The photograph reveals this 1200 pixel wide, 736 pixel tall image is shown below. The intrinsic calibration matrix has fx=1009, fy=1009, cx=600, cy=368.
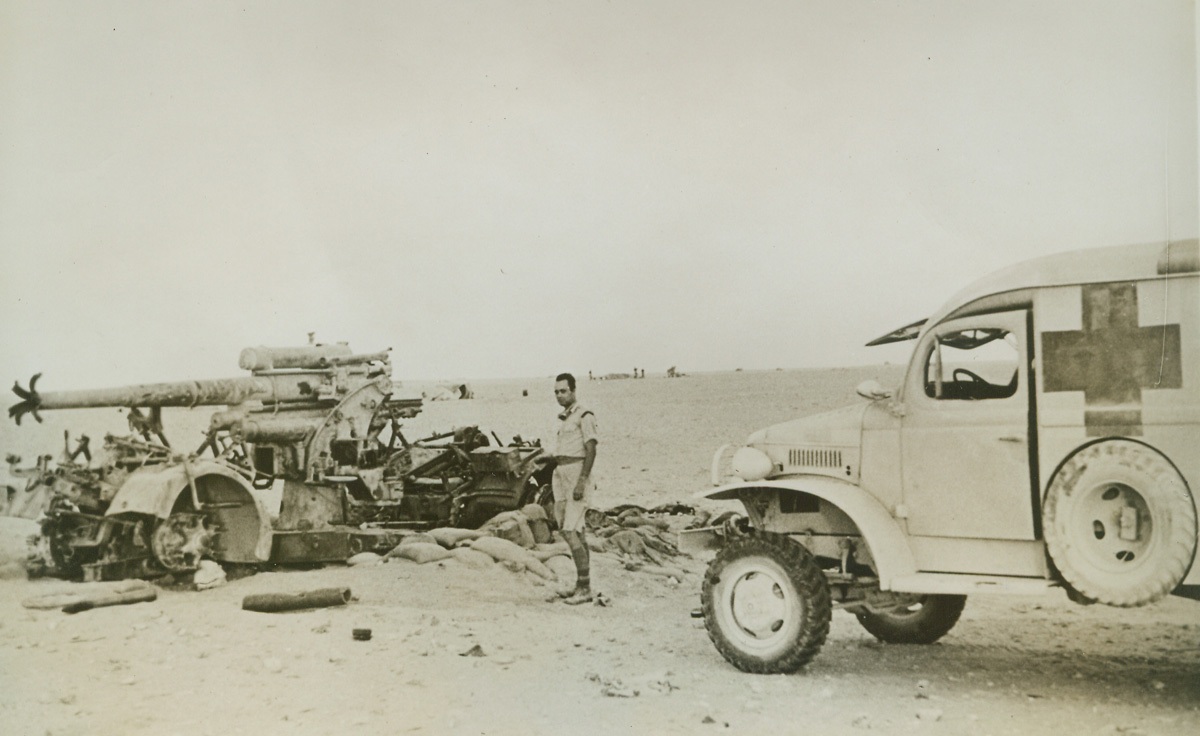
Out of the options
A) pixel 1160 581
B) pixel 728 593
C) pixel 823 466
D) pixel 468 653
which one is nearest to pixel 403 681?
pixel 468 653

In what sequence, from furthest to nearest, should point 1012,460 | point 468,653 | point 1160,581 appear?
point 468,653
point 1012,460
point 1160,581

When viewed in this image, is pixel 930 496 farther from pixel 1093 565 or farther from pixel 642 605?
pixel 642 605

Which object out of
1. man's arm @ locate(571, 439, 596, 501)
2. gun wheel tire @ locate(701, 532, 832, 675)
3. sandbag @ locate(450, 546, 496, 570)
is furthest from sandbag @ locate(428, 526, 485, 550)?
gun wheel tire @ locate(701, 532, 832, 675)

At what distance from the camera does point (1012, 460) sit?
4.86 meters

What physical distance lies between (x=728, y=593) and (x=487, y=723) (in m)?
1.42

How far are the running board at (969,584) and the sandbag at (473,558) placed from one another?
3.35m

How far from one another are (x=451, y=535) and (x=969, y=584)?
444 cm

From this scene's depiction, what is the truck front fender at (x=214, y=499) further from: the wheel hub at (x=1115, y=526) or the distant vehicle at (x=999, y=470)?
the wheel hub at (x=1115, y=526)

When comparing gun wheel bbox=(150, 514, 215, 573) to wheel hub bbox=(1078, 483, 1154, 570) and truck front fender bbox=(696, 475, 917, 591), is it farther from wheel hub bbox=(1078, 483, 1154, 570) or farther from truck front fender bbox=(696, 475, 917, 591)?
wheel hub bbox=(1078, 483, 1154, 570)

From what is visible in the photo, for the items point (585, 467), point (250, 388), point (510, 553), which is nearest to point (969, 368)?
point (585, 467)

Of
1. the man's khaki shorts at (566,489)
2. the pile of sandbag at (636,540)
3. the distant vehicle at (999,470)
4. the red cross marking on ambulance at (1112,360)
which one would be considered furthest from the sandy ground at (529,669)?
the red cross marking on ambulance at (1112,360)

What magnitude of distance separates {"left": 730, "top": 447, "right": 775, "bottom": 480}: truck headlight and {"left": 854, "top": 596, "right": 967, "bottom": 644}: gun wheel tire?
1195 millimetres

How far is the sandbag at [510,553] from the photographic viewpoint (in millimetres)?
7496

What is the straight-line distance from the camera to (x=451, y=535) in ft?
26.6
